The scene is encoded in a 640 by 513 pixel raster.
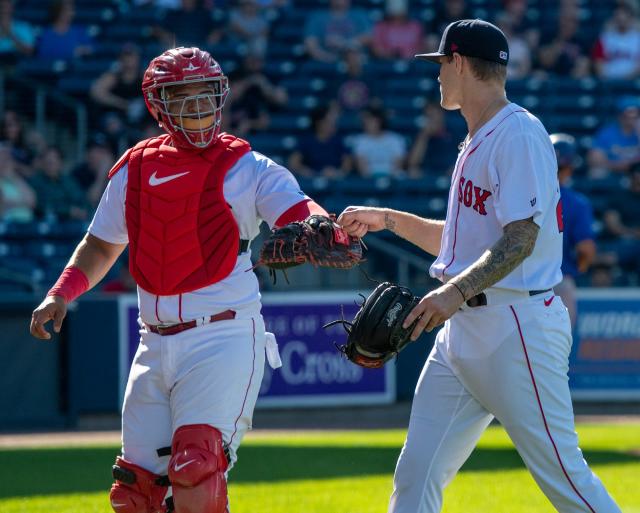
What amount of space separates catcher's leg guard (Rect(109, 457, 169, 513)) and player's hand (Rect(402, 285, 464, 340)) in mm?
1230

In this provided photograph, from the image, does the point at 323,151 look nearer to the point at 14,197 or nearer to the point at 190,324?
the point at 14,197

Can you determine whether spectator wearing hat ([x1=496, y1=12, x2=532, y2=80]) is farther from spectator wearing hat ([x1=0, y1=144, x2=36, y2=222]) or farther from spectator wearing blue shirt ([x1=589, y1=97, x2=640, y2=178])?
spectator wearing hat ([x1=0, y1=144, x2=36, y2=222])

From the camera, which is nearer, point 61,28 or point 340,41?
point 61,28

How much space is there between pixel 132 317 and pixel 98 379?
2.32 ft

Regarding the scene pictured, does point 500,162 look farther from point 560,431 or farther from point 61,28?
point 61,28

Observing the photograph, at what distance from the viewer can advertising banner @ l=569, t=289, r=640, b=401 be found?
13.4 meters

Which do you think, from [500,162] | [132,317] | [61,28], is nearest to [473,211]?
[500,162]

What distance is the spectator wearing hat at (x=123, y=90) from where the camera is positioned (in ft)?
46.4

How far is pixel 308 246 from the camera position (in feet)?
14.3

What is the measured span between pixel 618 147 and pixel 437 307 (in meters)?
12.4

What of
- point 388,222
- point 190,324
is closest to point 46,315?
point 190,324

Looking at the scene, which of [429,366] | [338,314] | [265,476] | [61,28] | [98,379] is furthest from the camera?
[61,28]

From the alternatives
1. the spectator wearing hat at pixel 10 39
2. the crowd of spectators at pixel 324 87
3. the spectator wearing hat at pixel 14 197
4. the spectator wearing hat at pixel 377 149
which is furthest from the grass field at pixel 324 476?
the spectator wearing hat at pixel 10 39

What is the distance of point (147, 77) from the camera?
4.80 meters
